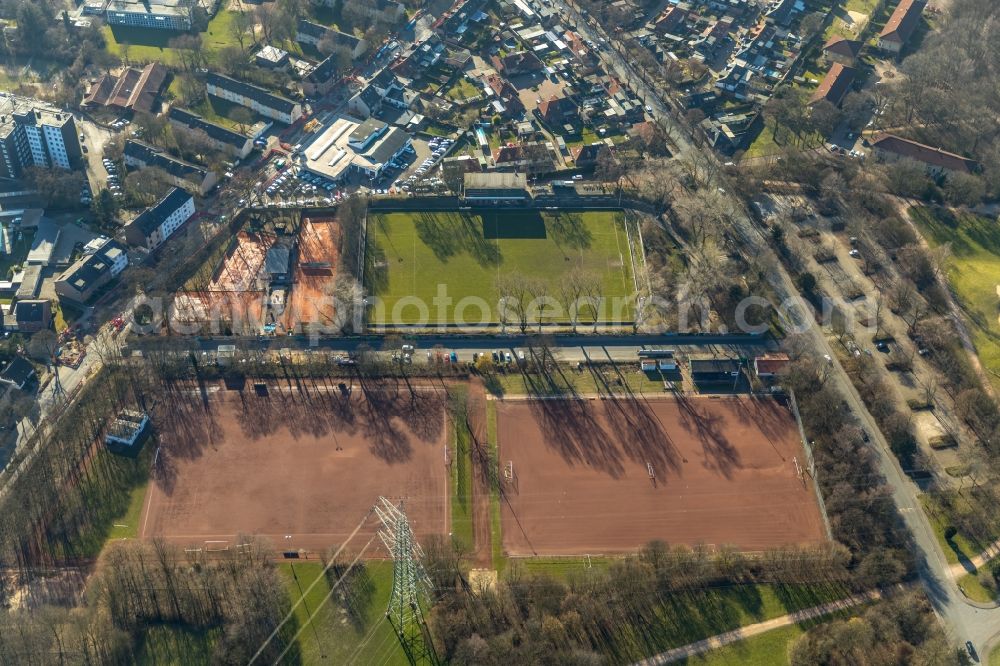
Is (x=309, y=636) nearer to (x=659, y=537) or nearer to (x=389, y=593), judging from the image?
(x=389, y=593)

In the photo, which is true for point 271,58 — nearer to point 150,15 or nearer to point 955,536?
point 150,15

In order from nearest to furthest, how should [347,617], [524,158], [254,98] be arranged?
[347,617], [524,158], [254,98]

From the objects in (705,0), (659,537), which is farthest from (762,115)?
(659,537)

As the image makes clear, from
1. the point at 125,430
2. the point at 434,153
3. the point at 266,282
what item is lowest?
the point at 125,430

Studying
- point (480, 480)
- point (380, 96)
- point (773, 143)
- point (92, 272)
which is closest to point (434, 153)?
point (380, 96)

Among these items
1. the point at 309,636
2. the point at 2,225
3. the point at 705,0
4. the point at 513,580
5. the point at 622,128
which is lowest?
the point at 2,225

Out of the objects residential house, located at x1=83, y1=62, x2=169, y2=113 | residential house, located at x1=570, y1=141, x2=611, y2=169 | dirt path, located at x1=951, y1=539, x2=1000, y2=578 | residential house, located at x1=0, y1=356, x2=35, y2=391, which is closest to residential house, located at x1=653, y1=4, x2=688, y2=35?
residential house, located at x1=570, y1=141, x2=611, y2=169
